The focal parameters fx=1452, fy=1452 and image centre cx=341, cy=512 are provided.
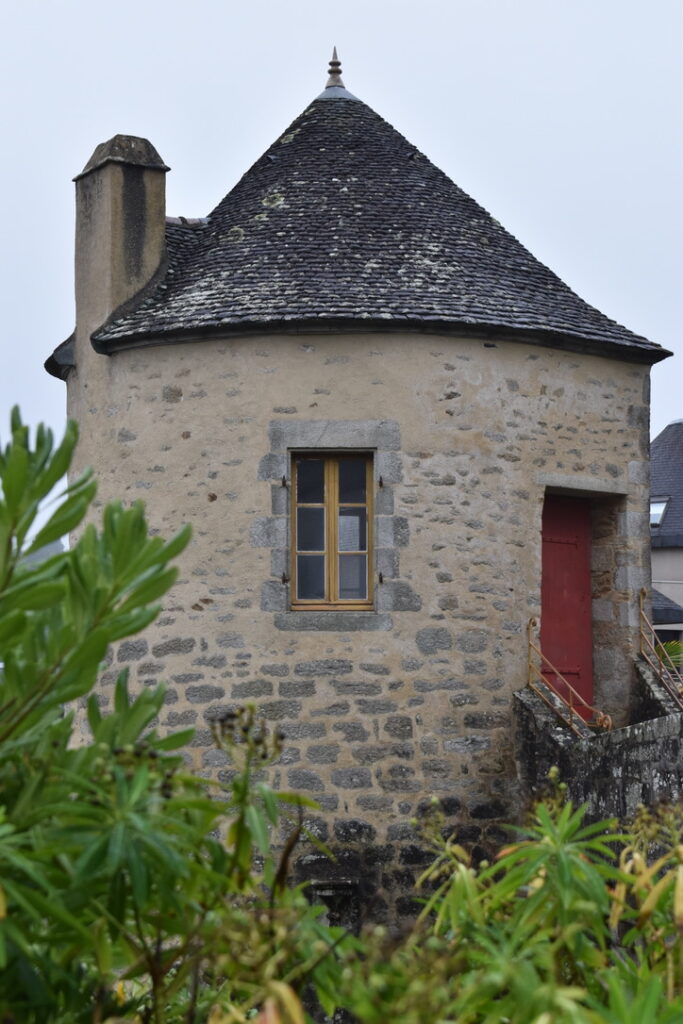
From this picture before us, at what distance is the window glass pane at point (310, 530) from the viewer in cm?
1044

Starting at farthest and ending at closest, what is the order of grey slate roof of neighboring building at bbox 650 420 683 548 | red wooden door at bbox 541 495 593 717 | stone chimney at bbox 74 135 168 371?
grey slate roof of neighboring building at bbox 650 420 683 548
red wooden door at bbox 541 495 593 717
stone chimney at bbox 74 135 168 371

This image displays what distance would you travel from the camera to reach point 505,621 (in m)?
10.5

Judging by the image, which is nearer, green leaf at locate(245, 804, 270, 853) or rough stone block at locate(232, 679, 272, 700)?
green leaf at locate(245, 804, 270, 853)

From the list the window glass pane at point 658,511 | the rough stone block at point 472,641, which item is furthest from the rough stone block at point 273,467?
the window glass pane at point 658,511

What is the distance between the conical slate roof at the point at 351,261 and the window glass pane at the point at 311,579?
168 cm

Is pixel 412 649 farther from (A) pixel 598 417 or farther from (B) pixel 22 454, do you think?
(B) pixel 22 454

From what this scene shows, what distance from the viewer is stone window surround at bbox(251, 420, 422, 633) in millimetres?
10172

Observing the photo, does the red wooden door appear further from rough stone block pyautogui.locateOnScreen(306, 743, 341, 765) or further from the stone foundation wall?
rough stone block pyautogui.locateOnScreen(306, 743, 341, 765)

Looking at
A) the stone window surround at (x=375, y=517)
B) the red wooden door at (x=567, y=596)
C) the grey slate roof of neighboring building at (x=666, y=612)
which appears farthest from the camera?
the grey slate roof of neighboring building at (x=666, y=612)

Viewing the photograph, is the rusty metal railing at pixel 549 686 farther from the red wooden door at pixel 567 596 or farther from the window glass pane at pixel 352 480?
the window glass pane at pixel 352 480

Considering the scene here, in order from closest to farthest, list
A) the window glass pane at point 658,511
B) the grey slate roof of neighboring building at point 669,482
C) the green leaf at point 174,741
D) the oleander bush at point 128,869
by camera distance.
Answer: the oleander bush at point 128,869 → the green leaf at point 174,741 → the grey slate roof of neighboring building at point 669,482 → the window glass pane at point 658,511

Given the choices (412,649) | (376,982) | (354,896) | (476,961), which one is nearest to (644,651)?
(412,649)

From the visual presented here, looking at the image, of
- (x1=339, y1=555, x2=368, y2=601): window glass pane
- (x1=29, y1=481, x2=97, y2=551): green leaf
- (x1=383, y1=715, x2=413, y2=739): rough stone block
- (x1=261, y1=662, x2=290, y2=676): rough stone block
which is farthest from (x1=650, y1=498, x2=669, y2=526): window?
(x1=29, y1=481, x2=97, y2=551): green leaf

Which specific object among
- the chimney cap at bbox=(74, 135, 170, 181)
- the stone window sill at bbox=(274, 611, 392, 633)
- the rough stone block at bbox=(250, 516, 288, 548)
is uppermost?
the chimney cap at bbox=(74, 135, 170, 181)
